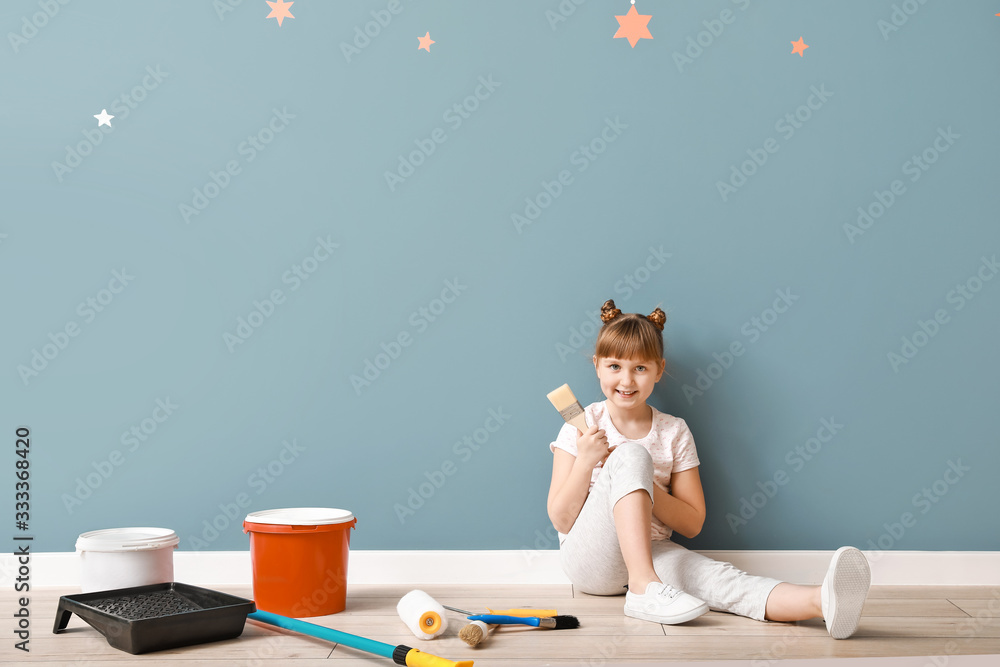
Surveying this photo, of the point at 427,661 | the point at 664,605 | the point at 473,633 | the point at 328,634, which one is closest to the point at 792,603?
the point at 664,605

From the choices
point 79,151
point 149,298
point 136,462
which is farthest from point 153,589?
point 79,151

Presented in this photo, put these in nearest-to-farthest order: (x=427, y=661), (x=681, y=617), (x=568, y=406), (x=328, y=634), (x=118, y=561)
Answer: (x=427, y=661) < (x=328, y=634) < (x=681, y=617) < (x=118, y=561) < (x=568, y=406)

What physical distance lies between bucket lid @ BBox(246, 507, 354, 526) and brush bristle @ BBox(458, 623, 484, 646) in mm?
365

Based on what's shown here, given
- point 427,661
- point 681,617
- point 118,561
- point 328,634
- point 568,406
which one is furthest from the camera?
point 568,406

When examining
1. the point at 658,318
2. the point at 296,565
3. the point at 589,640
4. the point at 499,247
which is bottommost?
the point at 589,640

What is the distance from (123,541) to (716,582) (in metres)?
1.09

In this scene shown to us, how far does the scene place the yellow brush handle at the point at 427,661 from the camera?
106cm

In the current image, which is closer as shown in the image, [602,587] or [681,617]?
[681,617]

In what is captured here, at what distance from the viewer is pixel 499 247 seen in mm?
1771

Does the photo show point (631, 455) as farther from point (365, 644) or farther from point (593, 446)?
point (365, 644)

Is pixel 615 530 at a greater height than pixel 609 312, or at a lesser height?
lesser

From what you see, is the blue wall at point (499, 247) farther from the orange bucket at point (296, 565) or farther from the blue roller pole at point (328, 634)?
the blue roller pole at point (328, 634)

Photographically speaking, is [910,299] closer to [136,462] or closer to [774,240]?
[774,240]

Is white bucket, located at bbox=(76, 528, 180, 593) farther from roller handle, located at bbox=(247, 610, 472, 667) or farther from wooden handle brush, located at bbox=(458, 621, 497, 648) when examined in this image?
wooden handle brush, located at bbox=(458, 621, 497, 648)
